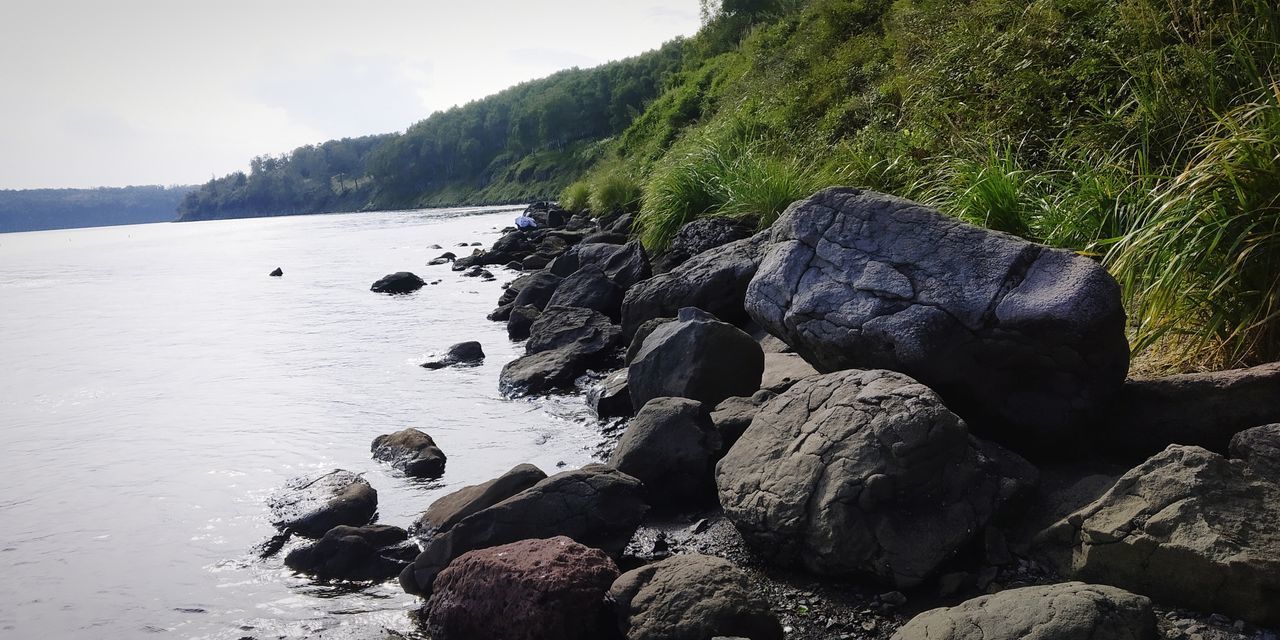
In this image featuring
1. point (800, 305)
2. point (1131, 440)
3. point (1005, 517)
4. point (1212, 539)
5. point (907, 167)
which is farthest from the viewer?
point (907, 167)

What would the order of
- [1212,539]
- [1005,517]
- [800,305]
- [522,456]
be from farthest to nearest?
1. [522,456]
2. [800,305]
3. [1005,517]
4. [1212,539]

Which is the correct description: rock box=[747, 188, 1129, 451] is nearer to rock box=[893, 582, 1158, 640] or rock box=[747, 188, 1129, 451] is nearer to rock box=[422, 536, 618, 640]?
rock box=[893, 582, 1158, 640]

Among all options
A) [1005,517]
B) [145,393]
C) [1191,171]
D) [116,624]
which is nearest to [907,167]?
[1191,171]

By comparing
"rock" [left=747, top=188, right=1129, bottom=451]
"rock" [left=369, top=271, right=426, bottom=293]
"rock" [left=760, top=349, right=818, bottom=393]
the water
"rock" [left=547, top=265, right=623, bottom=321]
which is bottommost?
the water

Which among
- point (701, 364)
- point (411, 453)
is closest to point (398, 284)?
point (411, 453)

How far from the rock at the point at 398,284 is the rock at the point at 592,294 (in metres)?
8.33

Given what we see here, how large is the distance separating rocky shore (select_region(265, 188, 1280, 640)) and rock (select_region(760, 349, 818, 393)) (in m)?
0.07

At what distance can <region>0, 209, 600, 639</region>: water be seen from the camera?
4152 millimetres

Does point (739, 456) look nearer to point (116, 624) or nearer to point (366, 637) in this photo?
point (366, 637)

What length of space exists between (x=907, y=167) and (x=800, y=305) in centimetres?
451

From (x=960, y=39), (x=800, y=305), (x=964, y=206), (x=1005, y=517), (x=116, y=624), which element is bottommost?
(x=116, y=624)

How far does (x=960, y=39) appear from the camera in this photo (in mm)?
9906

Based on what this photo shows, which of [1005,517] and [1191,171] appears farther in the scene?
[1191,171]

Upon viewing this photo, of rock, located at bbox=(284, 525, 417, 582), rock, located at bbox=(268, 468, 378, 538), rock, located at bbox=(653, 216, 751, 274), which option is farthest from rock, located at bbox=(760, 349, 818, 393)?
rock, located at bbox=(653, 216, 751, 274)
